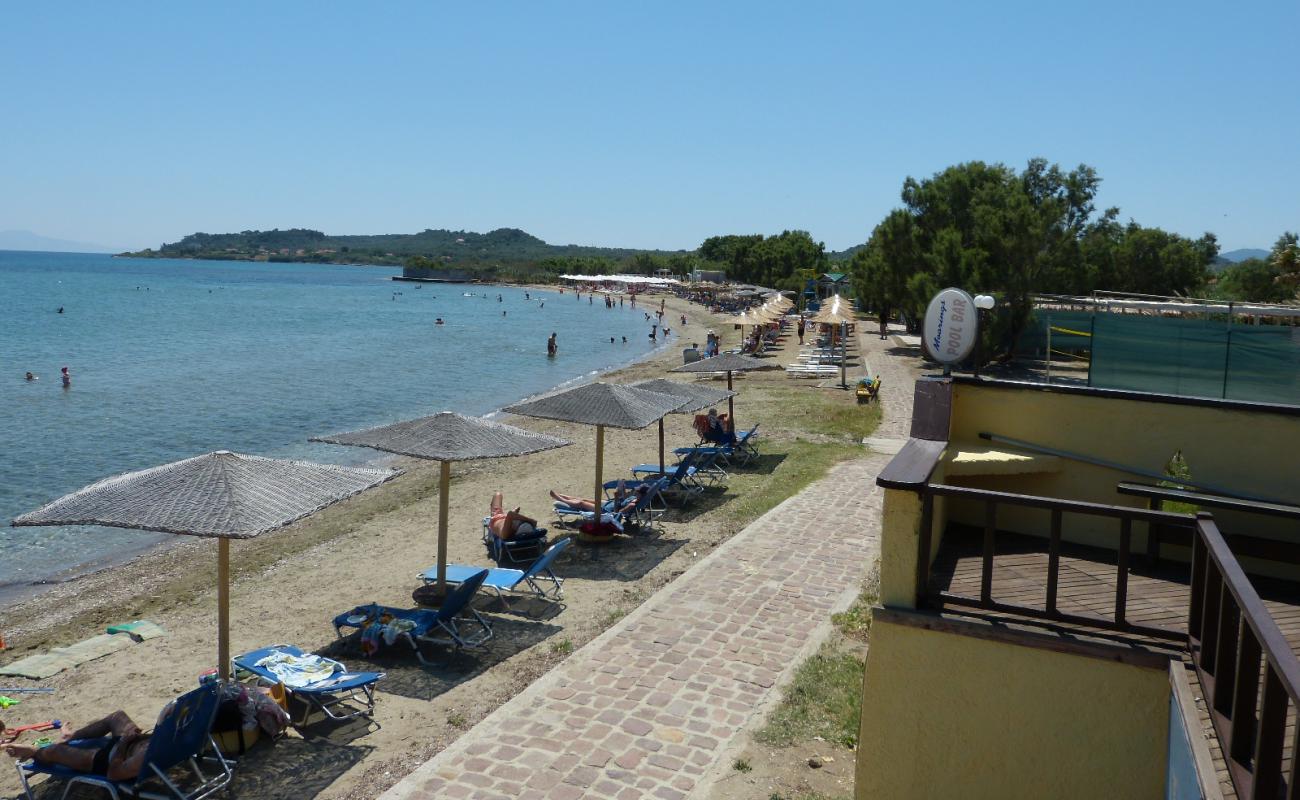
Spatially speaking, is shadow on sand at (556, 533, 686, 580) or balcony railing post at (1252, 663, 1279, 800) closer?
balcony railing post at (1252, 663, 1279, 800)

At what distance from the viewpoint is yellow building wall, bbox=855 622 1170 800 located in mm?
4160

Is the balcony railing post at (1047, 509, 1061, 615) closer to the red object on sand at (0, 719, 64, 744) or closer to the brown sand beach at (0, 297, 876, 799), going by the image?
the brown sand beach at (0, 297, 876, 799)

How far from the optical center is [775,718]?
6523 millimetres

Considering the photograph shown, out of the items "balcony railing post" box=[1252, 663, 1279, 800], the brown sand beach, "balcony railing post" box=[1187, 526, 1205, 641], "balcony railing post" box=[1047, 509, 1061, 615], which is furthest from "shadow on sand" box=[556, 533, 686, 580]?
"balcony railing post" box=[1252, 663, 1279, 800]

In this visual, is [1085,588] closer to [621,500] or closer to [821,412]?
[621,500]

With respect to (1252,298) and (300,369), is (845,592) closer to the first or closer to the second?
(300,369)

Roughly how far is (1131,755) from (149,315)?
8358cm

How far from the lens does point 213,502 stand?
23.6ft

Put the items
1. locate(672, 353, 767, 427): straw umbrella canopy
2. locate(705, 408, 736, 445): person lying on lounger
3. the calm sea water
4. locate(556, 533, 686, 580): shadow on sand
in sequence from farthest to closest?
the calm sea water, locate(672, 353, 767, 427): straw umbrella canopy, locate(705, 408, 736, 445): person lying on lounger, locate(556, 533, 686, 580): shadow on sand

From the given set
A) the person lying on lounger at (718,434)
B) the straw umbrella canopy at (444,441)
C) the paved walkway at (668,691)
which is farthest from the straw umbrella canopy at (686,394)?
the straw umbrella canopy at (444,441)

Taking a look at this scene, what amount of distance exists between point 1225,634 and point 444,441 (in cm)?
748

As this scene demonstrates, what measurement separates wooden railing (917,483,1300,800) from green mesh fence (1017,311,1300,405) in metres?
8.68

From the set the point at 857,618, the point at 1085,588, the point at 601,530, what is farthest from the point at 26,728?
the point at 1085,588

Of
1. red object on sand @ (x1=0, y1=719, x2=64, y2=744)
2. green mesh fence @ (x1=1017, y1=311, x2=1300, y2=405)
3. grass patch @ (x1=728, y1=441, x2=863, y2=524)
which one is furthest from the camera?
grass patch @ (x1=728, y1=441, x2=863, y2=524)
